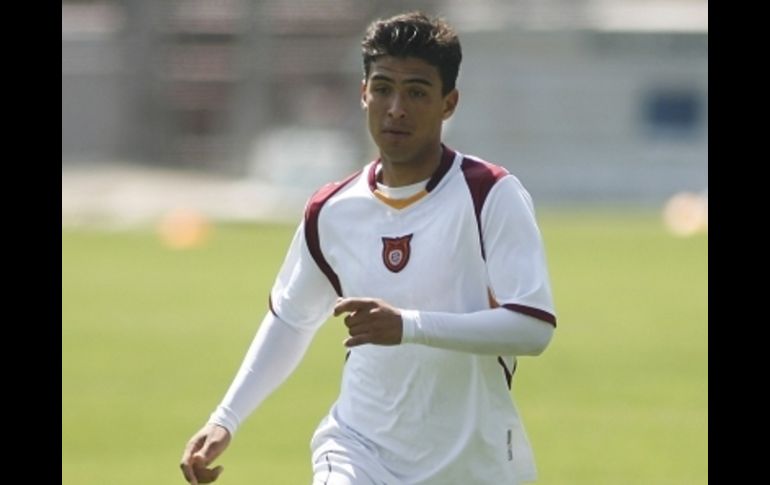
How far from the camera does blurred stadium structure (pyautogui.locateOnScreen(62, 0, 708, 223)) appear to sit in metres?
49.8

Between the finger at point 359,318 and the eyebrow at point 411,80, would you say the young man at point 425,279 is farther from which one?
the finger at point 359,318

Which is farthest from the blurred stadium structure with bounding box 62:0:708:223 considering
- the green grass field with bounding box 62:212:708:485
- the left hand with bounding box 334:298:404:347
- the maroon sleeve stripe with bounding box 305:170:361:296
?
the left hand with bounding box 334:298:404:347

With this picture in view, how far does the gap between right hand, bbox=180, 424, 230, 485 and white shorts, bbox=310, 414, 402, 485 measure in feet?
1.08

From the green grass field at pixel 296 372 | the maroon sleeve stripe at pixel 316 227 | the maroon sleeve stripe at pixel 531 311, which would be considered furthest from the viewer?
the green grass field at pixel 296 372

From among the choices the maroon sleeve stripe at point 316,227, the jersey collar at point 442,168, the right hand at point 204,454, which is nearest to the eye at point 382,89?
the jersey collar at point 442,168

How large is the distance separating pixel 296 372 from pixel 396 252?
32.9 ft

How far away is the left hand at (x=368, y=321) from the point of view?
19.7ft

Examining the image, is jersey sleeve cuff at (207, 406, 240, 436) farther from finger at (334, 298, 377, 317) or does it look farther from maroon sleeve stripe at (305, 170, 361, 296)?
finger at (334, 298, 377, 317)

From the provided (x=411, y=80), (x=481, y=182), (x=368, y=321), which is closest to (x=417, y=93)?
(x=411, y=80)

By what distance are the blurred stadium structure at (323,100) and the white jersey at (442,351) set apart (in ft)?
119

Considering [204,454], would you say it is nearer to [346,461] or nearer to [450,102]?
[346,461]

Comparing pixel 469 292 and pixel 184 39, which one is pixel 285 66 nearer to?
pixel 184 39

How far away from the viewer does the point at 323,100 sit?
58625mm
